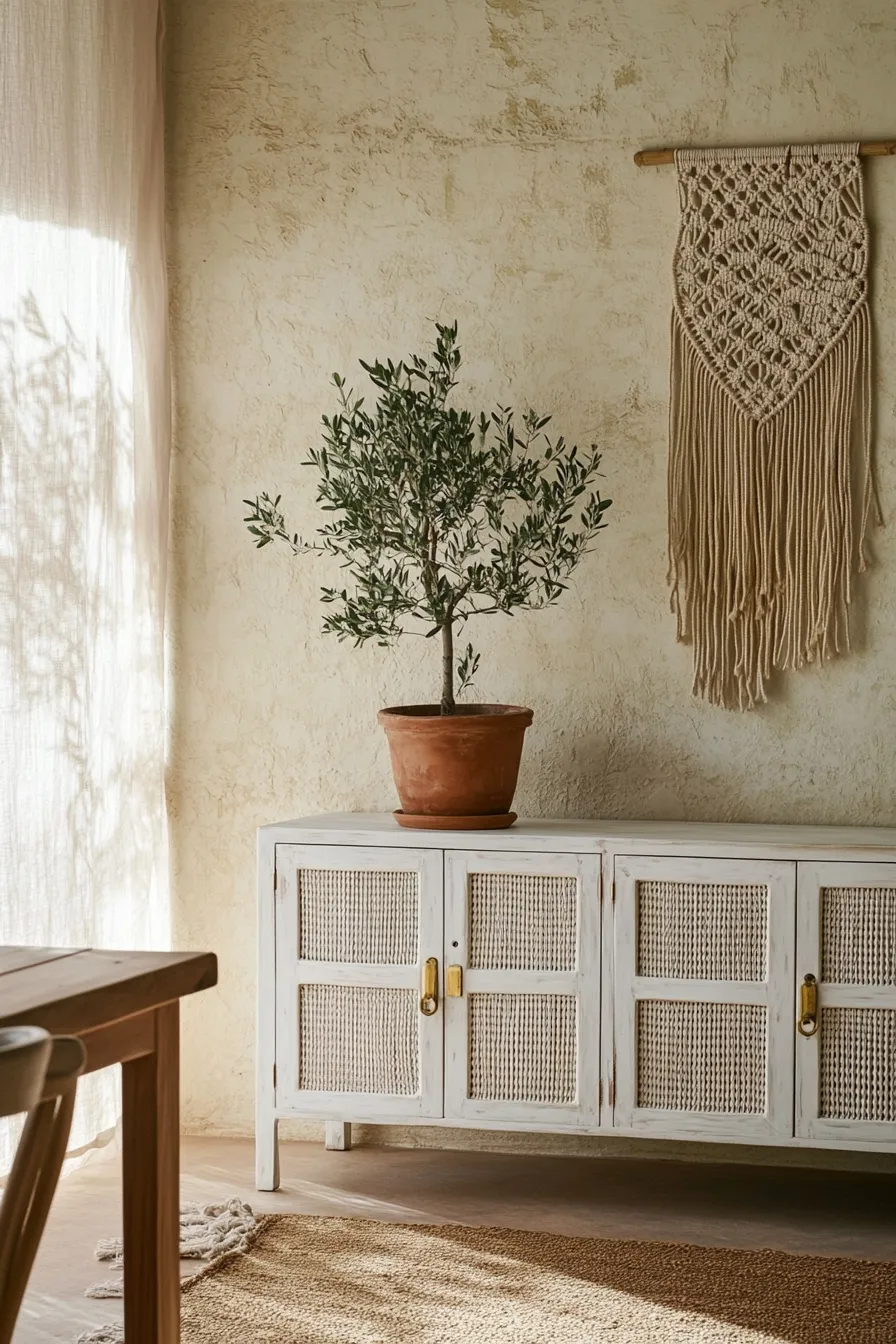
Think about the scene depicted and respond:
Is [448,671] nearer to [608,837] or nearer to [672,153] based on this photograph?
[608,837]

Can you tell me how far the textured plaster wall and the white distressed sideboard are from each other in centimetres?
37

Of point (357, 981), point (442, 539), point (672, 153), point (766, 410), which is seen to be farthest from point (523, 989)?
point (672, 153)

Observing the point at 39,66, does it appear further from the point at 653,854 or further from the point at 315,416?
the point at 653,854

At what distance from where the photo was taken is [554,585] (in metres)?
3.39

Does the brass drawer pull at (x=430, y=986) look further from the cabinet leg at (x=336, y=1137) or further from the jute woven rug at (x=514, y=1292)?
the cabinet leg at (x=336, y=1137)

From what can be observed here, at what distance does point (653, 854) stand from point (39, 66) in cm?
205

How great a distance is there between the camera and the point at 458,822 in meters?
3.08

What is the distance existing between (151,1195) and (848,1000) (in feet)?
5.05

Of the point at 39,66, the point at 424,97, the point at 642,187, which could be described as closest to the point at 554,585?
the point at 642,187

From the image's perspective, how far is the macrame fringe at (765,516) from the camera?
3.30 metres

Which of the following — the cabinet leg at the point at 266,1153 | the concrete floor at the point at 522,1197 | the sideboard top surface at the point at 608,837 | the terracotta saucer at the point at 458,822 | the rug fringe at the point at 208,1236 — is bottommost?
the concrete floor at the point at 522,1197

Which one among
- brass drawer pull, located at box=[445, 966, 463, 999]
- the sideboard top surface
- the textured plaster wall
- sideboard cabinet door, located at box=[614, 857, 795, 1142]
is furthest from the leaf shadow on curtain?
sideboard cabinet door, located at box=[614, 857, 795, 1142]

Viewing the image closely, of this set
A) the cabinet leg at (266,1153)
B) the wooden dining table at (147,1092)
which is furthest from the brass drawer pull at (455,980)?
the wooden dining table at (147,1092)

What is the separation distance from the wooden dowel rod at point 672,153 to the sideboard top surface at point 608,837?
1489 mm
